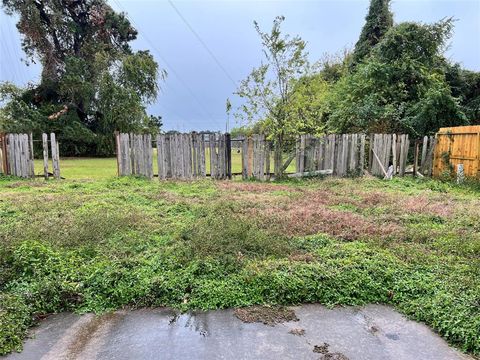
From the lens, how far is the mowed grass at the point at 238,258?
319 cm

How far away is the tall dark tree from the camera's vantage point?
16984mm

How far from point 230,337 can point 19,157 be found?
1024cm

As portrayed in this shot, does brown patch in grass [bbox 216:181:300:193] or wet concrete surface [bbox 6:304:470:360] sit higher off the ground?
brown patch in grass [bbox 216:181:300:193]

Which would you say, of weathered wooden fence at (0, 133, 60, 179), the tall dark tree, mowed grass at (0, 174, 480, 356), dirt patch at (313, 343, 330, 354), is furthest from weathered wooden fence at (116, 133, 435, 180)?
the tall dark tree

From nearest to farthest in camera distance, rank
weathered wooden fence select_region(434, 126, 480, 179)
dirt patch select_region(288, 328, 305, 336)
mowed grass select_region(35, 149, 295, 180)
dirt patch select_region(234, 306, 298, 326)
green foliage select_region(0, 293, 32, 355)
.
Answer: green foliage select_region(0, 293, 32, 355), dirt patch select_region(288, 328, 305, 336), dirt patch select_region(234, 306, 298, 326), weathered wooden fence select_region(434, 126, 480, 179), mowed grass select_region(35, 149, 295, 180)

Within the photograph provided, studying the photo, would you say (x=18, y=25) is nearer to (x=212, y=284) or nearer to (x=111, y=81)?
(x=111, y=81)

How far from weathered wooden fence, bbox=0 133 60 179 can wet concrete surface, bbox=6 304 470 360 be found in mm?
8415

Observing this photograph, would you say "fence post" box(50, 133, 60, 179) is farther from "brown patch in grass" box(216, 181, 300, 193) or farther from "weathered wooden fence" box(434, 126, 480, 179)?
"weathered wooden fence" box(434, 126, 480, 179)

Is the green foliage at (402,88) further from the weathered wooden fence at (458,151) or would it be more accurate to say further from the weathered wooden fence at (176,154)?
the weathered wooden fence at (176,154)

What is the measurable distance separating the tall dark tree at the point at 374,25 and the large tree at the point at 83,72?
12302 millimetres

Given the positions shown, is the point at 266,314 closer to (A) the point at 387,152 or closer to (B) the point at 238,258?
(B) the point at 238,258

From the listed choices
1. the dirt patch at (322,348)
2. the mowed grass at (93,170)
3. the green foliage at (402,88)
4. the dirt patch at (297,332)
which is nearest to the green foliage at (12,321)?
the dirt patch at (297,332)

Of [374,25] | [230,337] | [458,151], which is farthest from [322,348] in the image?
[374,25]

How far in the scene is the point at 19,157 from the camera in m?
10.4
